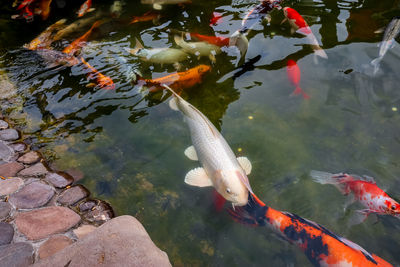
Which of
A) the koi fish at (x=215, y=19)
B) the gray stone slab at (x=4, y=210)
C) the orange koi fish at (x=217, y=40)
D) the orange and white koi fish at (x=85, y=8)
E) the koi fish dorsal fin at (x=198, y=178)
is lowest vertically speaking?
the koi fish dorsal fin at (x=198, y=178)

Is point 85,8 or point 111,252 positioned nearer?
point 111,252

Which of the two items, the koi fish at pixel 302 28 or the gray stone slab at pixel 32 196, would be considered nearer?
the gray stone slab at pixel 32 196

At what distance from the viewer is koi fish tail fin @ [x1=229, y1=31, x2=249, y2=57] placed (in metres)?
6.00

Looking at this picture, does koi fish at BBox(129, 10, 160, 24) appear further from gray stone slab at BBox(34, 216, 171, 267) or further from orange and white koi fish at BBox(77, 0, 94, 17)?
gray stone slab at BBox(34, 216, 171, 267)

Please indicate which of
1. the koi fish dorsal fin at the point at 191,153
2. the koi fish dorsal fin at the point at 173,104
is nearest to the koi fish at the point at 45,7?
the koi fish dorsal fin at the point at 173,104

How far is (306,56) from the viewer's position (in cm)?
565

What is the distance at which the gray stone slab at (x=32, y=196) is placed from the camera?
3.46 meters

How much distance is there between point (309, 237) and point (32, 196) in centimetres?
330

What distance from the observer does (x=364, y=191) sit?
338cm

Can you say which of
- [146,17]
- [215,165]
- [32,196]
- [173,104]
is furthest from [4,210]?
[146,17]

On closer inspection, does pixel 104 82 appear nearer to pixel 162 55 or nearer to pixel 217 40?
pixel 162 55

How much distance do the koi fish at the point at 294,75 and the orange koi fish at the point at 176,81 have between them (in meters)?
1.65

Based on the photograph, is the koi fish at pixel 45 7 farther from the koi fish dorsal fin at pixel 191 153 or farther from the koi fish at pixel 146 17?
the koi fish dorsal fin at pixel 191 153

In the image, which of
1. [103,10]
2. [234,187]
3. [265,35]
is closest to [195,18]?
[265,35]
